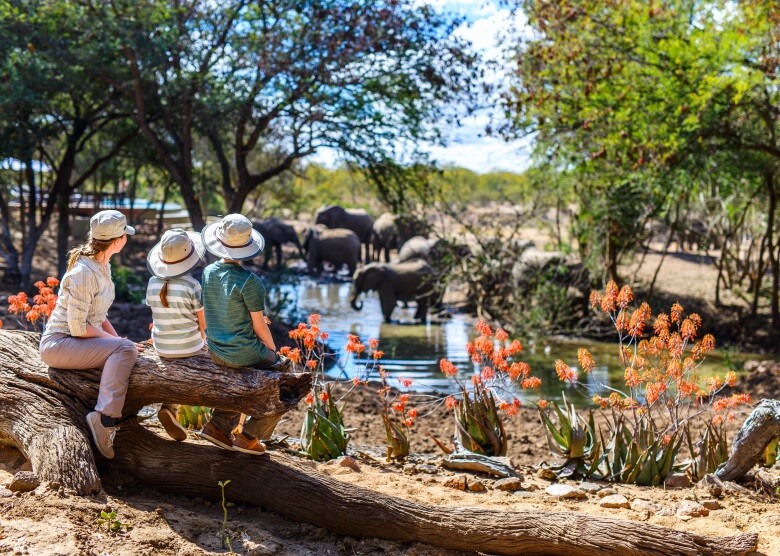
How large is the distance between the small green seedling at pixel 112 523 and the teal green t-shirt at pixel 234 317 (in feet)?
3.29

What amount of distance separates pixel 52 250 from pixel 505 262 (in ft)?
41.8

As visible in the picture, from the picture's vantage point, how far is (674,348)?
Result: 650cm

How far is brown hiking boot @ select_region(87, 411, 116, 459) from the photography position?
4977 millimetres

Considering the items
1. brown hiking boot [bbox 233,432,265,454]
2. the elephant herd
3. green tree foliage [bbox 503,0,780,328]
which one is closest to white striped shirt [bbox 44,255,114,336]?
brown hiking boot [bbox 233,432,265,454]

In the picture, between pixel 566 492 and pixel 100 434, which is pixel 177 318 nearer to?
pixel 100 434

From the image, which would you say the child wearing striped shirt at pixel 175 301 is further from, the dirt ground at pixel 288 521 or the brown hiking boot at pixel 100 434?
the dirt ground at pixel 288 521

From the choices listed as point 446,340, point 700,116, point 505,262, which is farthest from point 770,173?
point 446,340

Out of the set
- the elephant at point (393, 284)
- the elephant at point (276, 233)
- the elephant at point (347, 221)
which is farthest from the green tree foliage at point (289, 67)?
the elephant at point (347, 221)

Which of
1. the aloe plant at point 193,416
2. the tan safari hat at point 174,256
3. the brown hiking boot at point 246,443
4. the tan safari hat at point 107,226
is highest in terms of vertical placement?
the tan safari hat at point 107,226

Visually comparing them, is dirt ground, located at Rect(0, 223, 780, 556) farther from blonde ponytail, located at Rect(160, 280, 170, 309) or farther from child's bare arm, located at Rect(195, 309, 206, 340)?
blonde ponytail, located at Rect(160, 280, 170, 309)

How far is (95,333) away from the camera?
5117 mm

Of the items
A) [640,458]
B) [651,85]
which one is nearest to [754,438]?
[640,458]

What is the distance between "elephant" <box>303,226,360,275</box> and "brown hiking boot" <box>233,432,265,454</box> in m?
21.2

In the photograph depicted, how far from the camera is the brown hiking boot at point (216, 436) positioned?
518cm
